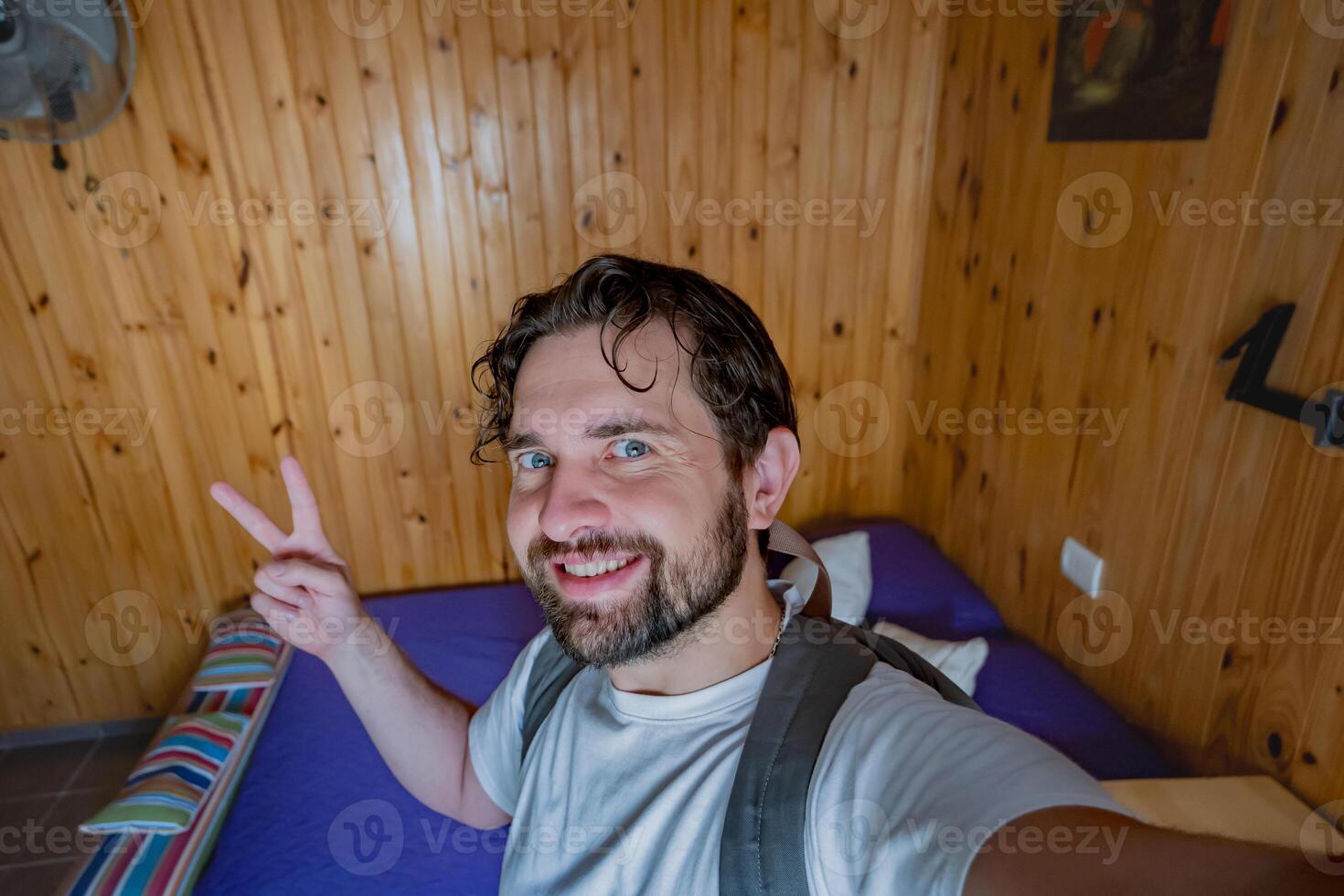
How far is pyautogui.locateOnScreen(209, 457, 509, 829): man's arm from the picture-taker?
0.97 meters

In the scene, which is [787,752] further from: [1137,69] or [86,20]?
[86,20]

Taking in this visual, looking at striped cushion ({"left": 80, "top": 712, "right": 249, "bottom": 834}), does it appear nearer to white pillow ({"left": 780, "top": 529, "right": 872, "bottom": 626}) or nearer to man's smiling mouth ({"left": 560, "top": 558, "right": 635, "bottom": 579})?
man's smiling mouth ({"left": 560, "top": 558, "right": 635, "bottom": 579})

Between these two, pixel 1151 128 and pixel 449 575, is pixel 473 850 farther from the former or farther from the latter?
pixel 1151 128

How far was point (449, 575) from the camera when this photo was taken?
8.00 feet

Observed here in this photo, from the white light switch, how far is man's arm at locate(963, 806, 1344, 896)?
1.18 metres

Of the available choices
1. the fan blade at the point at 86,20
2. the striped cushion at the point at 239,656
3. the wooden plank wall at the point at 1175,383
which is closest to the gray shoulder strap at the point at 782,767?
the wooden plank wall at the point at 1175,383

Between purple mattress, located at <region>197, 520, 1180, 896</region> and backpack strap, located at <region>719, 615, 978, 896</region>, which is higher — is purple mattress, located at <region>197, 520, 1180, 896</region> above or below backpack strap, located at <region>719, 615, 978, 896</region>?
below

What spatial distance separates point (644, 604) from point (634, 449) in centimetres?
20

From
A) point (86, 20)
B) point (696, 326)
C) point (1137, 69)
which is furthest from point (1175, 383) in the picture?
point (86, 20)

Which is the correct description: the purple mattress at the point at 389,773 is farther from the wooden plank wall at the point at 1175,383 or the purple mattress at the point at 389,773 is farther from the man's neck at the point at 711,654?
the man's neck at the point at 711,654

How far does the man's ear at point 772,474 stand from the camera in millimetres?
997

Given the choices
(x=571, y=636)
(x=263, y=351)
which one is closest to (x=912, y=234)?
(x=571, y=636)

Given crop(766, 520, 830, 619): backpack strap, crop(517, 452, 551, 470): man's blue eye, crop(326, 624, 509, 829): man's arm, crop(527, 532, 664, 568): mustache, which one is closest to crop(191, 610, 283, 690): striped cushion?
crop(326, 624, 509, 829): man's arm

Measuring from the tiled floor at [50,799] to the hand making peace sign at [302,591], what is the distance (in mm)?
1591
